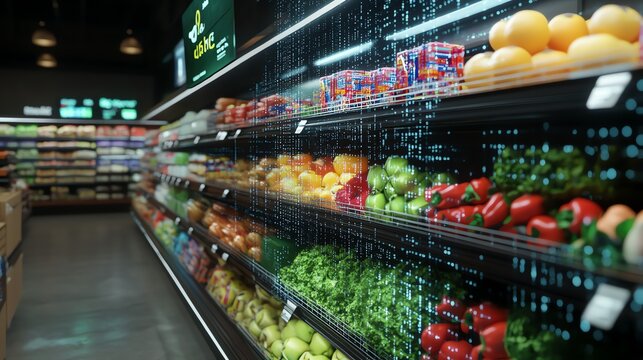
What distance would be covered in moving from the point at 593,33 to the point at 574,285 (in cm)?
58

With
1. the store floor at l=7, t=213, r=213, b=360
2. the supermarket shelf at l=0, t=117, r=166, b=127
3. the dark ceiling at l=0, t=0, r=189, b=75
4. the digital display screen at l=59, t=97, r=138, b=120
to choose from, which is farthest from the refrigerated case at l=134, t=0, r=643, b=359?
the digital display screen at l=59, t=97, r=138, b=120

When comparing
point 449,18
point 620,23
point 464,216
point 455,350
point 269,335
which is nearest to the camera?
point 620,23

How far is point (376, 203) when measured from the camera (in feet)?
5.67

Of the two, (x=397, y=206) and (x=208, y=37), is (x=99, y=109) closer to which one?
(x=208, y=37)

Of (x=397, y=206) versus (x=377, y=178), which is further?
(x=377, y=178)

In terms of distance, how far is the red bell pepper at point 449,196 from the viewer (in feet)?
4.34

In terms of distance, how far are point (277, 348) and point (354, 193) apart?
1032mm

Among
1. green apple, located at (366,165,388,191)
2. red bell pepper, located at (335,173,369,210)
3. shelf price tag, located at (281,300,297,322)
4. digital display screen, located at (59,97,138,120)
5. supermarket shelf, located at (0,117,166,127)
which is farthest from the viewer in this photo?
digital display screen, located at (59,97,138,120)

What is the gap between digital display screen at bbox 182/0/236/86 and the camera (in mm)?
3283

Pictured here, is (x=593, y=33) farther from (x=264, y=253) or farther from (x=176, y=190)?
(x=176, y=190)

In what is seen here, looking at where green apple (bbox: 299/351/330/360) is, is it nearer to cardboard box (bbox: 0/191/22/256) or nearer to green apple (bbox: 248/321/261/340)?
green apple (bbox: 248/321/261/340)

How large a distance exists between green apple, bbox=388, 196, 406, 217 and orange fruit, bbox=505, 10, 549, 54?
60cm

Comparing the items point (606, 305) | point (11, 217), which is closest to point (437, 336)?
point (606, 305)

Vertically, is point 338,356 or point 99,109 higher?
point 99,109
